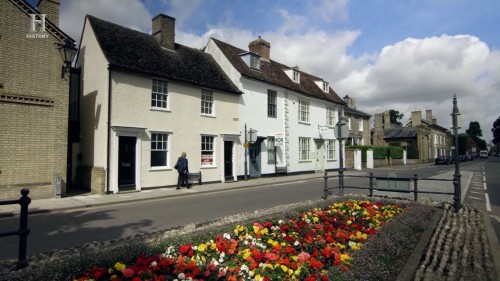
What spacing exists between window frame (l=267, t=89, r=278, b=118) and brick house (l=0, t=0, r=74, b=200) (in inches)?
532

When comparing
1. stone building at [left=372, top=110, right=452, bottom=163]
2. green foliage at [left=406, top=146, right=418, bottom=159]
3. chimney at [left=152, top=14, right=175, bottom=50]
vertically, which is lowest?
green foliage at [left=406, top=146, right=418, bottom=159]

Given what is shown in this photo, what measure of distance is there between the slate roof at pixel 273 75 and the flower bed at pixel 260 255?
16261 millimetres

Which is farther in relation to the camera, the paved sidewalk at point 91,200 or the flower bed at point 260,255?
the paved sidewalk at point 91,200

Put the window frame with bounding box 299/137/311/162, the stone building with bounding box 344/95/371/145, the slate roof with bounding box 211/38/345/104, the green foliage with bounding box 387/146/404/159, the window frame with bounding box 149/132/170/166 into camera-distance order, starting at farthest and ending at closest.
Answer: the green foliage with bounding box 387/146/404/159 → the stone building with bounding box 344/95/371/145 → the window frame with bounding box 299/137/311/162 → the slate roof with bounding box 211/38/345/104 → the window frame with bounding box 149/132/170/166

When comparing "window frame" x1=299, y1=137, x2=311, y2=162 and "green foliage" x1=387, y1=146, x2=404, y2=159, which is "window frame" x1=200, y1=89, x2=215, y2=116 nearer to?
"window frame" x1=299, y1=137, x2=311, y2=162

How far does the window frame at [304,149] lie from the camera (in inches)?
1030

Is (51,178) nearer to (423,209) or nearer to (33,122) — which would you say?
(33,122)

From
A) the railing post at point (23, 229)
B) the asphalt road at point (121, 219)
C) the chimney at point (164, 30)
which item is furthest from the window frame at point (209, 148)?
the railing post at point (23, 229)

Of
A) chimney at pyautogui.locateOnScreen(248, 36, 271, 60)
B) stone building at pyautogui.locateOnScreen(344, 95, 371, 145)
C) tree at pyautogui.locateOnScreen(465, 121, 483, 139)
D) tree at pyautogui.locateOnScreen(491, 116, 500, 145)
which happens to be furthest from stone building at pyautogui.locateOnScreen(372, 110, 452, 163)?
tree at pyautogui.locateOnScreen(465, 121, 483, 139)

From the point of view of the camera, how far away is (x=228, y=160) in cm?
2009

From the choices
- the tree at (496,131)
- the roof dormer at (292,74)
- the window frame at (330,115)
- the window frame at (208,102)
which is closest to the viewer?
the window frame at (208,102)

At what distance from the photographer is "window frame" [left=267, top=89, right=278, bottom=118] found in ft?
76.6

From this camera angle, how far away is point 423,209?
27.5 feet

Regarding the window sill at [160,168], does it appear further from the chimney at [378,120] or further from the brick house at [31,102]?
the chimney at [378,120]
